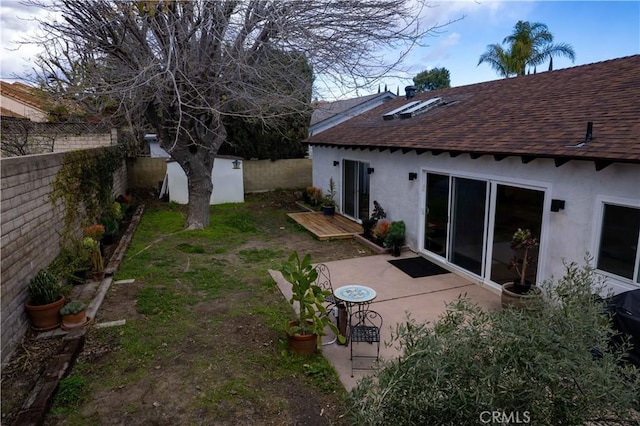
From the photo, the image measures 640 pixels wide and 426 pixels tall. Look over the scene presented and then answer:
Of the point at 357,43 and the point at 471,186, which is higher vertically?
the point at 357,43

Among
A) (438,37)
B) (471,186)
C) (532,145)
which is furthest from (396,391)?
(438,37)

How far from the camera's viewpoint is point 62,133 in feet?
41.0

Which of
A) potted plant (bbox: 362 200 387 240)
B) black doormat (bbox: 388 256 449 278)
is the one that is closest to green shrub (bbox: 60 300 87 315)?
black doormat (bbox: 388 256 449 278)

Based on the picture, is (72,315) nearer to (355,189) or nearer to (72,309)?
(72,309)

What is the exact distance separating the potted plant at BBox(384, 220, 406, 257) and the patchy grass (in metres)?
2.68

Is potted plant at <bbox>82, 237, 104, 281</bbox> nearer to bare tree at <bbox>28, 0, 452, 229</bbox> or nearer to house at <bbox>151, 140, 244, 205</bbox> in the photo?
bare tree at <bbox>28, 0, 452, 229</bbox>

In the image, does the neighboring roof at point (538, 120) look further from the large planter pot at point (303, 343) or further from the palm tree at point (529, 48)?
the palm tree at point (529, 48)

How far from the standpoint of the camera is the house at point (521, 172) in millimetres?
4797

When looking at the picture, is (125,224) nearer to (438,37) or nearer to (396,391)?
(438,37)

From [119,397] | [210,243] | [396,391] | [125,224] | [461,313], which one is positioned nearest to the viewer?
[396,391]

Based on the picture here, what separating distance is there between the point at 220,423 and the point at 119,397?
1134 mm

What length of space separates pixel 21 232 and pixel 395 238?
6.61 meters

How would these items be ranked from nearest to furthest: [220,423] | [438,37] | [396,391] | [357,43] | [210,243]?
[396,391] → [220,423] → [438,37] → [357,43] → [210,243]

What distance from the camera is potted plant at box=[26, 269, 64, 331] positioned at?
4902 millimetres
